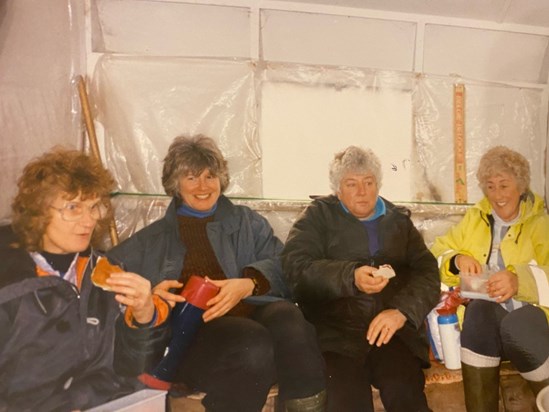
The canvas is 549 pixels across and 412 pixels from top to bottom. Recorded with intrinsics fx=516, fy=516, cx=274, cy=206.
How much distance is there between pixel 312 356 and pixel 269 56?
91 cm

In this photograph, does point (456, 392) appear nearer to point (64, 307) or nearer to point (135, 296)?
point (135, 296)

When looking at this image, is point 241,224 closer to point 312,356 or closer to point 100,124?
point 312,356

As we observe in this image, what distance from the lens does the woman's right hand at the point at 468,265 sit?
4.65 feet

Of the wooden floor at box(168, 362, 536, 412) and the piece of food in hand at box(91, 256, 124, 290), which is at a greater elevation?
the piece of food in hand at box(91, 256, 124, 290)

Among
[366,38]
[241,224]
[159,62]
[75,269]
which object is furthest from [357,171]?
[75,269]

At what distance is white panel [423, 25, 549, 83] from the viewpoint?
1.56 m

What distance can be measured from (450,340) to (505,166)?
528 millimetres

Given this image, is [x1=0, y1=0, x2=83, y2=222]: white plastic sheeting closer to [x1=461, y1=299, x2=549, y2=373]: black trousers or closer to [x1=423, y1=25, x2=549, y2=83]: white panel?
[x1=423, y1=25, x2=549, y2=83]: white panel

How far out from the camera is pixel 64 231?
1.14m

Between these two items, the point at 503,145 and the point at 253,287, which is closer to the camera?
the point at 253,287

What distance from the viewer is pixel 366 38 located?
1.61 meters

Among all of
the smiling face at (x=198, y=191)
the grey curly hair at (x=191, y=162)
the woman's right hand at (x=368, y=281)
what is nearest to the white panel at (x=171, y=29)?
the grey curly hair at (x=191, y=162)

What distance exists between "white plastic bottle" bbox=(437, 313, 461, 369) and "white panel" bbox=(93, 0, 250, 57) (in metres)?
0.97

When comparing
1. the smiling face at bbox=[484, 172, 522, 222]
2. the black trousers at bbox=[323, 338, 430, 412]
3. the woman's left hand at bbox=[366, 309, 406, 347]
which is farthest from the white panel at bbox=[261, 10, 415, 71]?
the black trousers at bbox=[323, 338, 430, 412]
